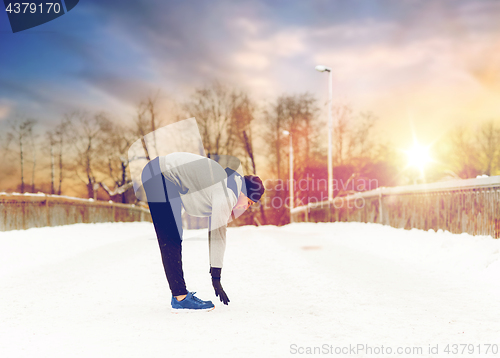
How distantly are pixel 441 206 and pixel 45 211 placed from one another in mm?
10600

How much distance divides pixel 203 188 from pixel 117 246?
270 inches

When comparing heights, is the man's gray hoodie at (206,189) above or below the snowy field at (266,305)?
above

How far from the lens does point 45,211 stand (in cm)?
1273

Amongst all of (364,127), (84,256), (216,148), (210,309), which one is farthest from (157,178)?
(364,127)

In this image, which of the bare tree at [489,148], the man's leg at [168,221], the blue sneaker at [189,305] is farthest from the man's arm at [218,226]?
the bare tree at [489,148]

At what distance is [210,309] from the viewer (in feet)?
13.2

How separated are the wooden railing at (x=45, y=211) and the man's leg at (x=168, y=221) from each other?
825cm

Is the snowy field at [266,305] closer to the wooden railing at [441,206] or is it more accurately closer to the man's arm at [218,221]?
the wooden railing at [441,206]

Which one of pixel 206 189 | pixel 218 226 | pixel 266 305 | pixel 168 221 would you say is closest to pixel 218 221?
pixel 218 226

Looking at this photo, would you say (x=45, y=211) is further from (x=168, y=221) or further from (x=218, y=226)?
(x=218, y=226)

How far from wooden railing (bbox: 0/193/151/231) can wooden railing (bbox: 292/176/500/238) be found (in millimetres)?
9862

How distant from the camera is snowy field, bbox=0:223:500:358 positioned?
3023 mm

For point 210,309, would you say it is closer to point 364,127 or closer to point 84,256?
point 84,256

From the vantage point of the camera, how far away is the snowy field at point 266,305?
3023 millimetres
